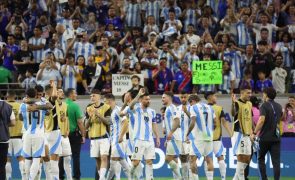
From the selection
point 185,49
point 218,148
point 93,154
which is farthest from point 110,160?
point 185,49

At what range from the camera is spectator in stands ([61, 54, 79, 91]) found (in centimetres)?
2908

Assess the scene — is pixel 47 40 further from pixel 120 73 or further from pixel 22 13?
pixel 120 73

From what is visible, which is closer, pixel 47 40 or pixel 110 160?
pixel 110 160

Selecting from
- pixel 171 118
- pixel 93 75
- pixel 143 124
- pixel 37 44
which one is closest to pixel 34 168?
pixel 143 124

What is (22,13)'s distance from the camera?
108 ft

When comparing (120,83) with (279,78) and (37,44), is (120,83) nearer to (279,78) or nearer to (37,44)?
(37,44)

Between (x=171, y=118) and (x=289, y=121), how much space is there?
17.1 feet

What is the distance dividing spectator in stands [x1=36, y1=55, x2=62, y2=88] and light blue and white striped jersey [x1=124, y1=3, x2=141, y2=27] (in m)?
4.15

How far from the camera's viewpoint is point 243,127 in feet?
79.8

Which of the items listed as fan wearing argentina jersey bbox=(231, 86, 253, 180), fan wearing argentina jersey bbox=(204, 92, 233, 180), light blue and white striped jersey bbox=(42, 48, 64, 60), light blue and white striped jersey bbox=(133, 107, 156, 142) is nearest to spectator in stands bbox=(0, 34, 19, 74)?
light blue and white striped jersey bbox=(42, 48, 64, 60)

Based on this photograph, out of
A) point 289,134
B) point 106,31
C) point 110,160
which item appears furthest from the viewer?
point 106,31

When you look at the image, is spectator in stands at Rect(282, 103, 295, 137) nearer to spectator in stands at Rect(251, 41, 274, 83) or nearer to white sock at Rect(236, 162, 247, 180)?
spectator in stands at Rect(251, 41, 274, 83)

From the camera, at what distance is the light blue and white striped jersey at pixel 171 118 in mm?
24000

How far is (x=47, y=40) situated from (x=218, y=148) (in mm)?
8812
